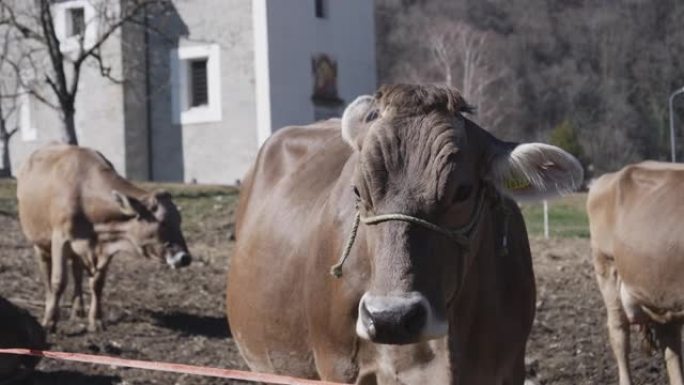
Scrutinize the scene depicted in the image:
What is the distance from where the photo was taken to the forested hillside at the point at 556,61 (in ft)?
195

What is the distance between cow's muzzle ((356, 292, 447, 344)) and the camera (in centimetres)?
354

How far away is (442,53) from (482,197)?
55104 mm

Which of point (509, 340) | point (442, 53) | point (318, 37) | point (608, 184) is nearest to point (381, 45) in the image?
point (442, 53)

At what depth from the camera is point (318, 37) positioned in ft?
126

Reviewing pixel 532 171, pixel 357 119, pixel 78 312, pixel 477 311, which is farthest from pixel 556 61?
pixel 532 171

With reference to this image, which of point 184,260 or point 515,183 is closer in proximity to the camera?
point 515,183

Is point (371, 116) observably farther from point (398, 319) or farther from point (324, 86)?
point (324, 86)

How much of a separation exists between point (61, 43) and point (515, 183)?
36.0 m

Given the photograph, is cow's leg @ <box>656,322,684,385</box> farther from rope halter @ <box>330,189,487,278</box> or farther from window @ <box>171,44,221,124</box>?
window @ <box>171,44,221,124</box>

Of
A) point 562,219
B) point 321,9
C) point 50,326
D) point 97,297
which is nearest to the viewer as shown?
point 50,326

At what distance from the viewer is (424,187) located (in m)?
3.74

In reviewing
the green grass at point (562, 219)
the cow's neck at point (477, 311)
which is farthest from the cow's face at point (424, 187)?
the green grass at point (562, 219)

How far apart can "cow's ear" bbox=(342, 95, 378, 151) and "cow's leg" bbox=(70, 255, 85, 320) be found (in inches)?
326

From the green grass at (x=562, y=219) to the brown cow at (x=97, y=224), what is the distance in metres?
9.66
